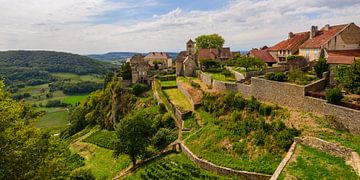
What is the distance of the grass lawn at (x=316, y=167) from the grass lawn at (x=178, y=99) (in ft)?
67.2

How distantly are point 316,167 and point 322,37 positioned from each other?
2718 centimetres

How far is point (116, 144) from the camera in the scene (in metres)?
33.5

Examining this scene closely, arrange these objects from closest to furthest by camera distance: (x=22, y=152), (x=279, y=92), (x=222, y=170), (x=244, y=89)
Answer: (x=22, y=152) → (x=222, y=170) → (x=279, y=92) → (x=244, y=89)

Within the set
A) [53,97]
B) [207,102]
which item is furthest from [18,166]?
[53,97]

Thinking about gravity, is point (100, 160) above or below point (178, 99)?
below

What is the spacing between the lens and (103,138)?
172ft

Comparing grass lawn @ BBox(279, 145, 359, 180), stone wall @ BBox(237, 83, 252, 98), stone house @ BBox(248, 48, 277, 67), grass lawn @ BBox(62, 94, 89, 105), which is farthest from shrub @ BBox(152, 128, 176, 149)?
grass lawn @ BBox(62, 94, 89, 105)

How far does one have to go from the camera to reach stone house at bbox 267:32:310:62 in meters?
45.0

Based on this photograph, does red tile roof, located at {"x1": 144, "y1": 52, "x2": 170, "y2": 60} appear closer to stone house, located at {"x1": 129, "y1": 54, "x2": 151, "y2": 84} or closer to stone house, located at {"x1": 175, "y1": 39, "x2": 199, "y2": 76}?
stone house, located at {"x1": 129, "y1": 54, "x2": 151, "y2": 84}

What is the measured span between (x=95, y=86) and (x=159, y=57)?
3193 inches

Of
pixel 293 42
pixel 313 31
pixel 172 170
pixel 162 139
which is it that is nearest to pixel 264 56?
pixel 293 42

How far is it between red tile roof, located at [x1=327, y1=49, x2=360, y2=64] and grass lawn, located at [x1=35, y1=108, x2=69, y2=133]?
83368mm

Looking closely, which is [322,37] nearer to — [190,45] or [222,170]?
[222,170]

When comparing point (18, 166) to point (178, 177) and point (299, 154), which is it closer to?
point (178, 177)
